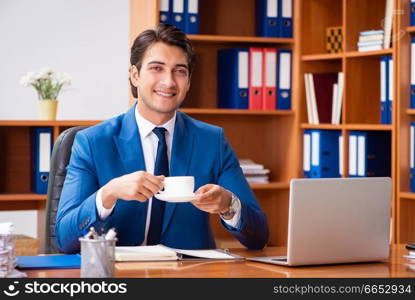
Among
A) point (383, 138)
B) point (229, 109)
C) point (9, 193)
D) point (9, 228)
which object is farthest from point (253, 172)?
point (9, 228)

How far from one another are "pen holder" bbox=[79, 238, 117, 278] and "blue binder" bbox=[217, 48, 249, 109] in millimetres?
2784

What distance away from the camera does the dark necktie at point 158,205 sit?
2.56m

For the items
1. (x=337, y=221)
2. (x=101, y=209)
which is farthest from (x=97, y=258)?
(x=337, y=221)

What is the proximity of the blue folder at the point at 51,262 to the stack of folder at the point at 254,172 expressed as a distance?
2410 mm

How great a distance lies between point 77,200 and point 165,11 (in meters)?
2.11

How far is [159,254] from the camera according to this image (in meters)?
2.22

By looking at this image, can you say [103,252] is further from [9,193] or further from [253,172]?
[253,172]

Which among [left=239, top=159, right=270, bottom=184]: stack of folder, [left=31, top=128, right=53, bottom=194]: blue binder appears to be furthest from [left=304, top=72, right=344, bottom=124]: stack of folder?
[left=31, top=128, right=53, bottom=194]: blue binder

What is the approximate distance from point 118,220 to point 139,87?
0.45 m

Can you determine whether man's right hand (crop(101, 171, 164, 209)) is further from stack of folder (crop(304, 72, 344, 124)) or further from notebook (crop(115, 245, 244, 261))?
stack of folder (crop(304, 72, 344, 124))

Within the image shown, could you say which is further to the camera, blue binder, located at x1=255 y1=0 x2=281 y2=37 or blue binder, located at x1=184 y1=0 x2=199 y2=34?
blue binder, located at x1=255 y1=0 x2=281 y2=37

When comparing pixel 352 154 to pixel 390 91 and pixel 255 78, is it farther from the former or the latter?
pixel 255 78

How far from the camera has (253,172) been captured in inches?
183

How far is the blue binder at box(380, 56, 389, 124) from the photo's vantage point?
13.3 feet
